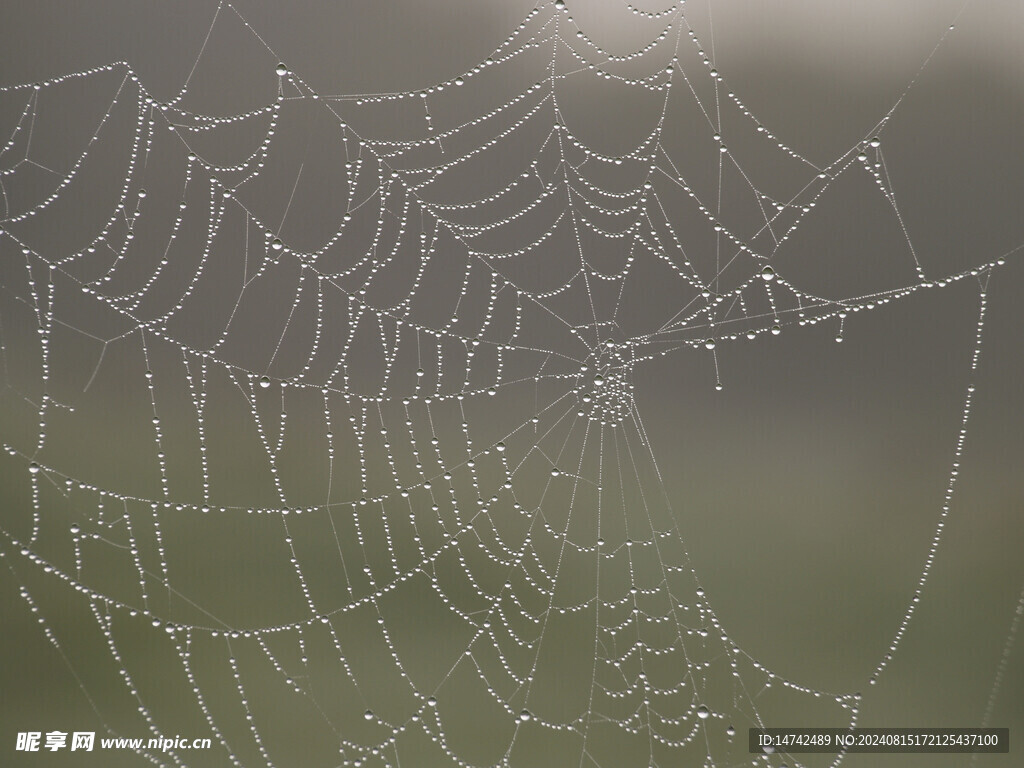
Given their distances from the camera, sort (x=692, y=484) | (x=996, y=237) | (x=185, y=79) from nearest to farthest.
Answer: (x=185, y=79) → (x=692, y=484) → (x=996, y=237)

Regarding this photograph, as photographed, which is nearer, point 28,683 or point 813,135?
point 28,683

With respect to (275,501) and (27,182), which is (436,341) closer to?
(275,501)

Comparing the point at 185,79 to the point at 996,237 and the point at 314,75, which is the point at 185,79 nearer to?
the point at 314,75

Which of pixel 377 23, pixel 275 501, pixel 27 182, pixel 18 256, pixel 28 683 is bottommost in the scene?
pixel 28 683

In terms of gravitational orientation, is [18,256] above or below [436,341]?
above

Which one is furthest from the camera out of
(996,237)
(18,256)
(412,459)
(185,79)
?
(996,237)

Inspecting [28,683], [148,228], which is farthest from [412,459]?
[28,683]

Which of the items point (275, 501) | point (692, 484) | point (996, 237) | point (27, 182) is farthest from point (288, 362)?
point (996, 237)
